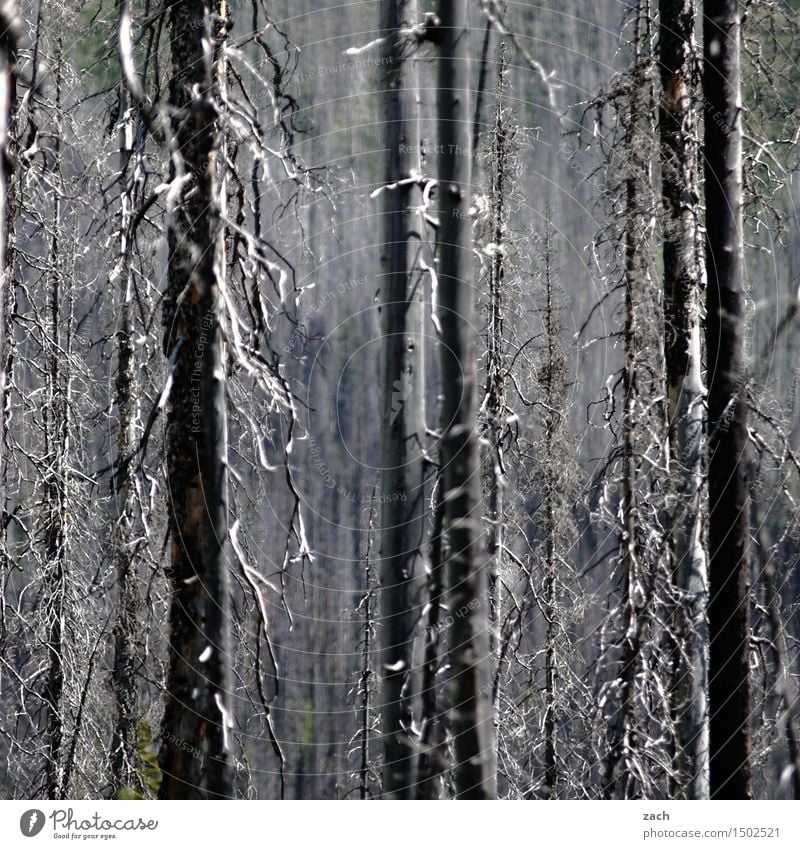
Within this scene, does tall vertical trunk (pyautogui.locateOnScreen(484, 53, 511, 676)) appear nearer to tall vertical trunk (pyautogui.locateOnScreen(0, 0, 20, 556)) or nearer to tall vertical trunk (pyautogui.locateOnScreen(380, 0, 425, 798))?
tall vertical trunk (pyautogui.locateOnScreen(380, 0, 425, 798))

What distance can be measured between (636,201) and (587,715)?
121 inches

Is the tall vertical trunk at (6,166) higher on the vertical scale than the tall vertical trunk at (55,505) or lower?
higher

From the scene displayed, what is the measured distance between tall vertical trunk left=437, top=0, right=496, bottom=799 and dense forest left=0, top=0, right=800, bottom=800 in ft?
0.05

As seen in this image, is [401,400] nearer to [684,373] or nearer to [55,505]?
[684,373]

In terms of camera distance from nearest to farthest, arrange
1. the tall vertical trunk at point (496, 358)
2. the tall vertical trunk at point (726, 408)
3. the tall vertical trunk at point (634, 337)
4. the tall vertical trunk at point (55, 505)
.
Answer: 1. the tall vertical trunk at point (726, 408)
2. the tall vertical trunk at point (634, 337)
3. the tall vertical trunk at point (496, 358)
4. the tall vertical trunk at point (55, 505)

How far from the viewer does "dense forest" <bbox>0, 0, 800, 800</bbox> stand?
412 centimetres

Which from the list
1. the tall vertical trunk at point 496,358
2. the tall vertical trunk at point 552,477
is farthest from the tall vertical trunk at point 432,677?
the tall vertical trunk at point 552,477

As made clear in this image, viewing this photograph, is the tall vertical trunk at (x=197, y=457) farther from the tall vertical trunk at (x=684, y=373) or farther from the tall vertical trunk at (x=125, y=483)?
the tall vertical trunk at (x=684, y=373)

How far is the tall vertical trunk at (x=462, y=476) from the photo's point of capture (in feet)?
13.9

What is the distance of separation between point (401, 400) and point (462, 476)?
0.45m

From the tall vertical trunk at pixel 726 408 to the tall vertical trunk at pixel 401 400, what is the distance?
4.79 ft

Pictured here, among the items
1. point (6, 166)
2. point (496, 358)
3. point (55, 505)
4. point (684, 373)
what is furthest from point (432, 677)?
point (6, 166)

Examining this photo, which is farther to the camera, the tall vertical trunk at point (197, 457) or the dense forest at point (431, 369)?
the dense forest at point (431, 369)

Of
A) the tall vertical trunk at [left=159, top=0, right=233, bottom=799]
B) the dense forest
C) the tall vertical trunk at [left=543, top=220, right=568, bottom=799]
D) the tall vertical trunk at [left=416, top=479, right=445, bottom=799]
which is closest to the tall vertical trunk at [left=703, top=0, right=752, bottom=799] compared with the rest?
the dense forest
